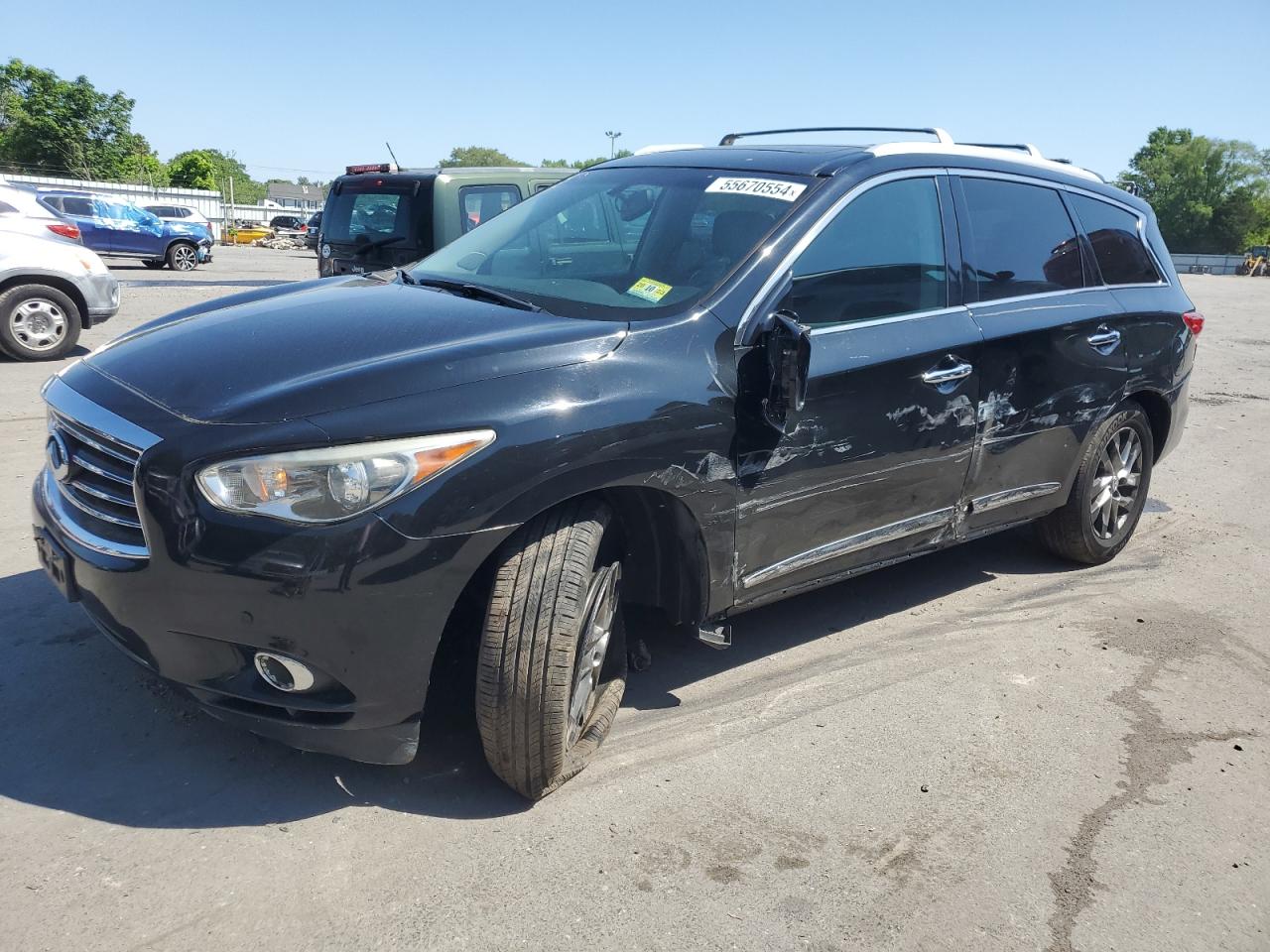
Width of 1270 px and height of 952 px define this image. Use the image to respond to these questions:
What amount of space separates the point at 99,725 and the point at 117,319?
11.8 metres

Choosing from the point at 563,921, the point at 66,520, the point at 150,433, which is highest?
the point at 150,433

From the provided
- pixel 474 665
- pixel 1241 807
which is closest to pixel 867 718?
pixel 1241 807

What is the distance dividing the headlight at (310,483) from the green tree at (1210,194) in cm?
10338

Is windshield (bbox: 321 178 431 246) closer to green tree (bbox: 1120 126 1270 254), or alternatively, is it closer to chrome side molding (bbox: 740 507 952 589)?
chrome side molding (bbox: 740 507 952 589)

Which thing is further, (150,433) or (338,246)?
(338,246)

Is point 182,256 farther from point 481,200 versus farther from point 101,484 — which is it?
point 101,484

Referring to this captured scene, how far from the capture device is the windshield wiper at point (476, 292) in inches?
132

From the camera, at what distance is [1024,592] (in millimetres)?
4895

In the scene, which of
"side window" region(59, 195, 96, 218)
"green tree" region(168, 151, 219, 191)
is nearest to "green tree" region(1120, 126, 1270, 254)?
"green tree" region(168, 151, 219, 191)

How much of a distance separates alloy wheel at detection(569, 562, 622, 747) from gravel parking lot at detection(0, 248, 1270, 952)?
21 centimetres

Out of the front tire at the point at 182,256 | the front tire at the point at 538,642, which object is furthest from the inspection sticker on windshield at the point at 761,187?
the front tire at the point at 182,256

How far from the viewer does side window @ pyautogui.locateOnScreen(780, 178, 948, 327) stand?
11.4 ft

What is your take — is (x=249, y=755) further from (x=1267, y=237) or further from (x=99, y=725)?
(x=1267, y=237)

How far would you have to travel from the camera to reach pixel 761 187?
3.66 meters
